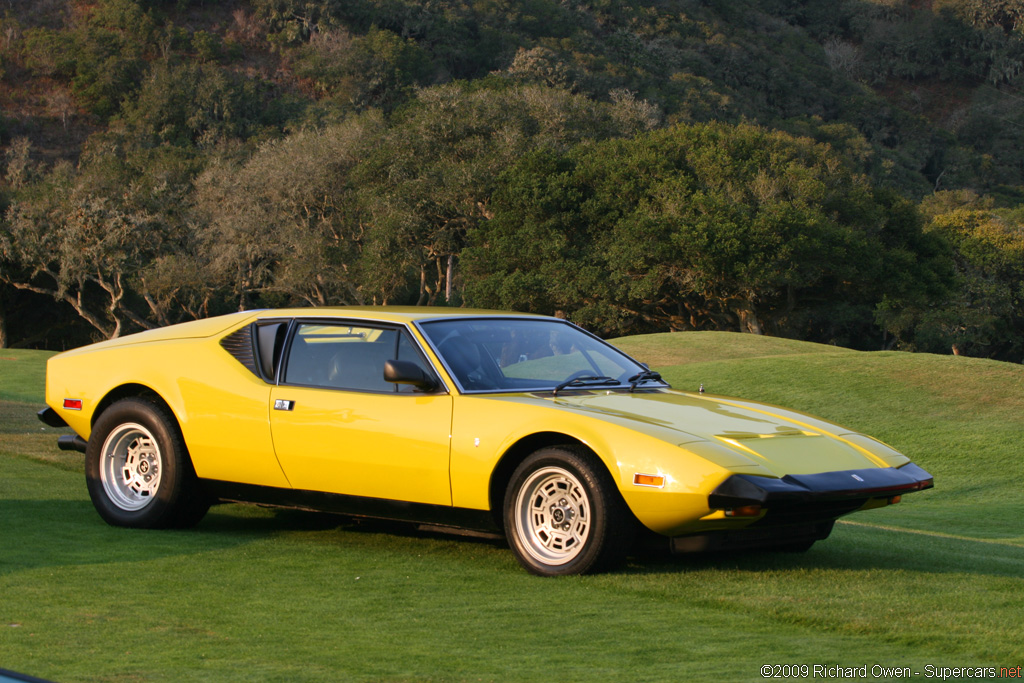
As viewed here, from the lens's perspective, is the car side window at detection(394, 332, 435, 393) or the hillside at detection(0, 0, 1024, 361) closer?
the car side window at detection(394, 332, 435, 393)

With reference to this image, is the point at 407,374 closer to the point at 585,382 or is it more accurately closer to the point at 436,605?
the point at 585,382

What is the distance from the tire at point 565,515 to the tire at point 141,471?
230cm

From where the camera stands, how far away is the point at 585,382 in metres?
6.59

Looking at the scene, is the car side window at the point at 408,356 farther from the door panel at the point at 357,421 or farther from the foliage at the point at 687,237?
the foliage at the point at 687,237

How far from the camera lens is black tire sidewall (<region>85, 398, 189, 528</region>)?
271 inches

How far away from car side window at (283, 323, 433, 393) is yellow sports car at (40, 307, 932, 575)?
0.03ft

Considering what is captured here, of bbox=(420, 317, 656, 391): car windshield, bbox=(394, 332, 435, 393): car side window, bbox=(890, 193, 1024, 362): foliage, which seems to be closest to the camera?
bbox=(394, 332, 435, 393): car side window

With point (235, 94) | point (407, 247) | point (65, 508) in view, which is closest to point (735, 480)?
point (65, 508)

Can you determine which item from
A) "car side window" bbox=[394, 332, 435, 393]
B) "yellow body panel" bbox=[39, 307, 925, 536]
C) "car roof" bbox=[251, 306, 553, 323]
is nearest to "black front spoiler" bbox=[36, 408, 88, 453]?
"yellow body panel" bbox=[39, 307, 925, 536]

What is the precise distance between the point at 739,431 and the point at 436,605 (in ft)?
6.32

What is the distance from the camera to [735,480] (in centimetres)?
533

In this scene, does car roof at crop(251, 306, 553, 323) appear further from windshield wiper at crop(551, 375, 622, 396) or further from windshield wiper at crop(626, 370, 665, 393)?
windshield wiper at crop(626, 370, 665, 393)

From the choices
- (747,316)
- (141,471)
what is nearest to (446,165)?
(747,316)

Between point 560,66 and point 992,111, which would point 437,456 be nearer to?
point 560,66
